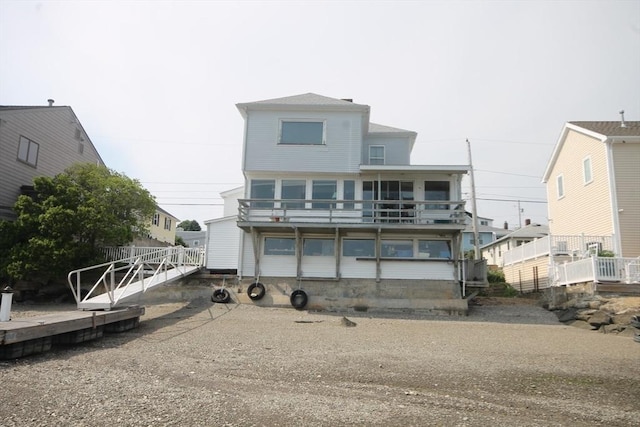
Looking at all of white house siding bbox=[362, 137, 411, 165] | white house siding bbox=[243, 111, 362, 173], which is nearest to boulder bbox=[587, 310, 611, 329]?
white house siding bbox=[362, 137, 411, 165]

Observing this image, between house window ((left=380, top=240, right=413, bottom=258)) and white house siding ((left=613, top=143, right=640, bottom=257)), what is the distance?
30.9ft

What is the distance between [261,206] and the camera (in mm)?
18812

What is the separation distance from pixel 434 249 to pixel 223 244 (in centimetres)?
914

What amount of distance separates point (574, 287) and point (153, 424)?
16.6 metres

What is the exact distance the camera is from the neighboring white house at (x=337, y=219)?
17.7 metres

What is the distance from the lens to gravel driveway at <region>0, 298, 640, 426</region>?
541 cm

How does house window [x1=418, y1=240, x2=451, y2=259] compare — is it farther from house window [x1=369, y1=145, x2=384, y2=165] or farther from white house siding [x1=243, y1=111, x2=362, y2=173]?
house window [x1=369, y1=145, x2=384, y2=165]

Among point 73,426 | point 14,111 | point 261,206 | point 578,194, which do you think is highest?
point 14,111

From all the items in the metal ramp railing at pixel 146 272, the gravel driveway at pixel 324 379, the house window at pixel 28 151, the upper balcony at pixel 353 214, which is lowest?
the gravel driveway at pixel 324 379

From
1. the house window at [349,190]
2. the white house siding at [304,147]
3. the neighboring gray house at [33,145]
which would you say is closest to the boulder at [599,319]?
the house window at [349,190]

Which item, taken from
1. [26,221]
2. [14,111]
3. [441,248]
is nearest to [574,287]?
[441,248]

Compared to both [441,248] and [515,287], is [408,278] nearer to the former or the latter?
[441,248]

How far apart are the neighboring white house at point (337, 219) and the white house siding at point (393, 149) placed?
1.78 meters

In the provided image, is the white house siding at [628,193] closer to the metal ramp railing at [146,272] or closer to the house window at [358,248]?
the house window at [358,248]
